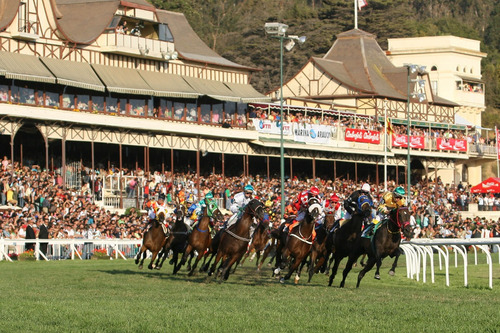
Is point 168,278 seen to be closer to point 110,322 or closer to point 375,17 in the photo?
point 110,322

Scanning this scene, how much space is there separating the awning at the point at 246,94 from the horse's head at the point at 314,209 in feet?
99.5

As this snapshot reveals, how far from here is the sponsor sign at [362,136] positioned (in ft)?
178

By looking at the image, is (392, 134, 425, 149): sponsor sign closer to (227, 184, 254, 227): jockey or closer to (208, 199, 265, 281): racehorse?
(227, 184, 254, 227): jockey

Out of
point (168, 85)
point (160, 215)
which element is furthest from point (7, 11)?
point (160, 215)

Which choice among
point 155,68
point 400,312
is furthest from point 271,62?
point 400,312

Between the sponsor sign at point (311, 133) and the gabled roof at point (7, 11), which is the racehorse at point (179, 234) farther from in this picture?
the sponsor sign at point (311, 133)

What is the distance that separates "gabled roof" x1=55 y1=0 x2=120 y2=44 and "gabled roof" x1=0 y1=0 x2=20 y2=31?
8.02 ft

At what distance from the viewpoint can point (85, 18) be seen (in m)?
45.1

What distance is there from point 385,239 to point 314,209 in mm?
1453

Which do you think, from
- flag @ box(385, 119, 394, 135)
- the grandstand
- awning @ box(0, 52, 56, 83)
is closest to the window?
the grandstand

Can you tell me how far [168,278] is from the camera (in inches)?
803

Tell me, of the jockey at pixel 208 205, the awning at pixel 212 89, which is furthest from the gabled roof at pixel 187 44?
the jockey at pixel 208 205

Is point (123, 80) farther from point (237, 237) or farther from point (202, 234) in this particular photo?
point (237, 237)

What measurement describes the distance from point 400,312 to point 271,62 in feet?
225
